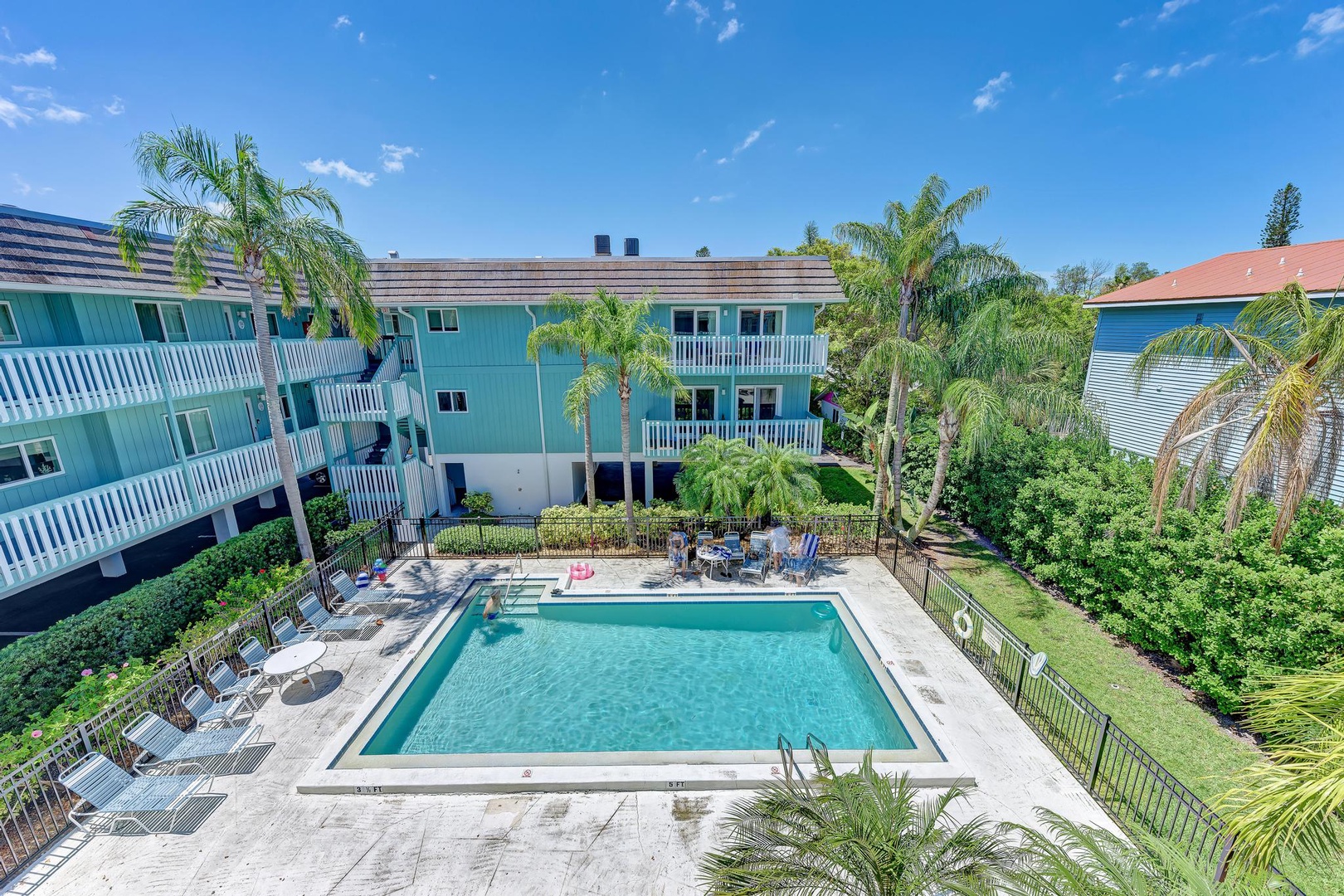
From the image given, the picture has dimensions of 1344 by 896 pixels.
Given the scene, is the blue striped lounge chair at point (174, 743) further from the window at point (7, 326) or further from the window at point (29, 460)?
the window at point (7, 326)

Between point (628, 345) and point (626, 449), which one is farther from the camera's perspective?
point (626, 449)

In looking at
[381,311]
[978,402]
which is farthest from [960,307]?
[381,311]

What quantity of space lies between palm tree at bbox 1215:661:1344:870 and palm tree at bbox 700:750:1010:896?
6.02 feet

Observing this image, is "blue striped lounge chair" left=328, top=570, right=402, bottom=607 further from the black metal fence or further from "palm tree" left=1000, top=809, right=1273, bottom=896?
the black metal fence

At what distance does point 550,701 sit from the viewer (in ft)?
32.4

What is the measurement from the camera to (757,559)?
1474 centimetres

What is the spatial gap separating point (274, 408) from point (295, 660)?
6.20 metres

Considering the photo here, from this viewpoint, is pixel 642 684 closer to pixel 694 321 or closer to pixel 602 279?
pixel 694 321

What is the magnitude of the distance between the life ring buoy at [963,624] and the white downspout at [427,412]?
56.9ft

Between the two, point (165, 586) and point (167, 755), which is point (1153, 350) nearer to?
point (167, 755)

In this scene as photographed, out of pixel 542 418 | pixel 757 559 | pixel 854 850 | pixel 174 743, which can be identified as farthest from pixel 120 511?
pixel 854 850

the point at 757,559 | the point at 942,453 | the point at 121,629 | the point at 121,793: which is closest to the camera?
the point at 121,793

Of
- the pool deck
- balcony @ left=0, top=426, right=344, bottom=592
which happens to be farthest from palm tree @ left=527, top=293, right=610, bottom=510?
balcony @ left=0, top=426, right=344, bottom=592

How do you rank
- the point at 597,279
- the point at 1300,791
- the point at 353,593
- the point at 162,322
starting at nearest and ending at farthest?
the point at 1300,791 → the point at 353,593 → the point at 162,322 → the point at 597,279
